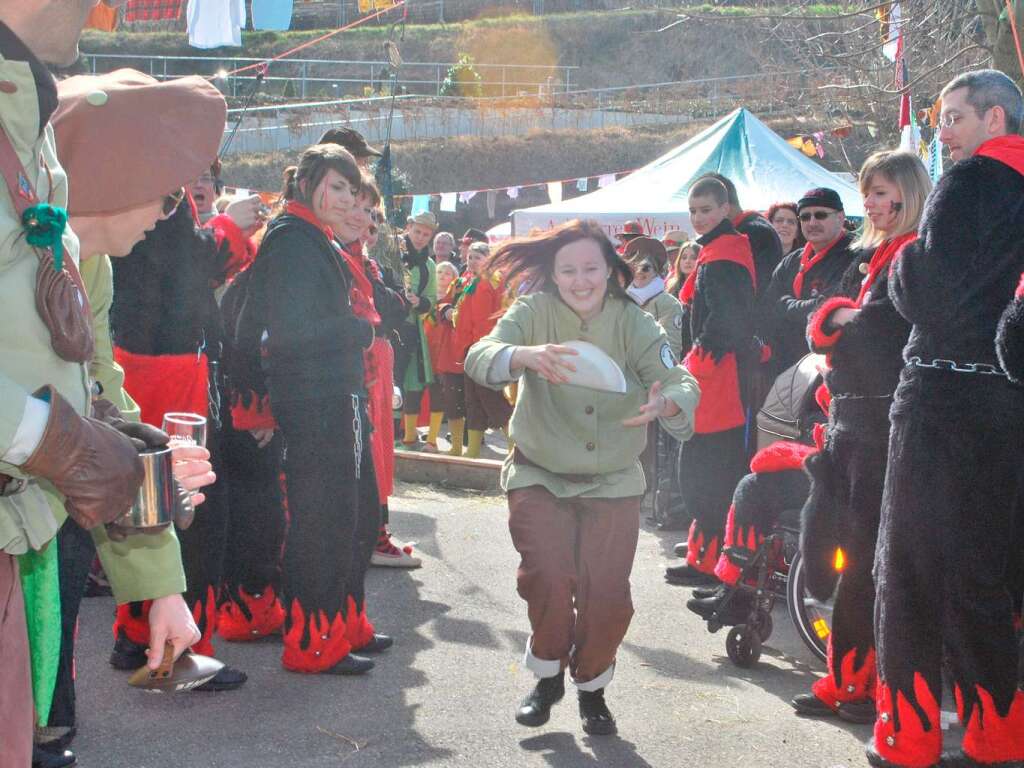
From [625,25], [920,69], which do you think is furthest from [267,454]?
[625,25]

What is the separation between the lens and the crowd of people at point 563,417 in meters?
3.02

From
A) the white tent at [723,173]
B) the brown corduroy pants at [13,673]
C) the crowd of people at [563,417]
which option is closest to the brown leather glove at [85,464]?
the brown corduroy pants at [13,673]

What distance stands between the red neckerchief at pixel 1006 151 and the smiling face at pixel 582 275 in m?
1.40

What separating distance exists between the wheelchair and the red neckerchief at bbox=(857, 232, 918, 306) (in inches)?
16.0

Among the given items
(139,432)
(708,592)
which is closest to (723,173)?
(708,592)

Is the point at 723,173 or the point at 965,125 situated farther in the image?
the point at 723,173

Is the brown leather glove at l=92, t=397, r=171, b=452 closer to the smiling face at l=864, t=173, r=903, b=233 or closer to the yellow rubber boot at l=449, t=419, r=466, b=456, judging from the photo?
the smiling face at l=864, t=173, r=903, b=233

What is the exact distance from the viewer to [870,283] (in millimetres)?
4793

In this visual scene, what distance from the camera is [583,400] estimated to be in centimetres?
467

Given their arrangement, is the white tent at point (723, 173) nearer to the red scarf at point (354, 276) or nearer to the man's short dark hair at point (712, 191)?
the man's short dark hair at point (712, 191)

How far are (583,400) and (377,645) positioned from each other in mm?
1657

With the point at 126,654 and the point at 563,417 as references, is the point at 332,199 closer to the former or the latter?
the point at 563,417

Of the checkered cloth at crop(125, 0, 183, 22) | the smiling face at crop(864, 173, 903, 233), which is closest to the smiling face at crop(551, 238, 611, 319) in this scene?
the smiling face at crop(864, 173, 903, 233)

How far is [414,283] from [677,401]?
7.66 m
